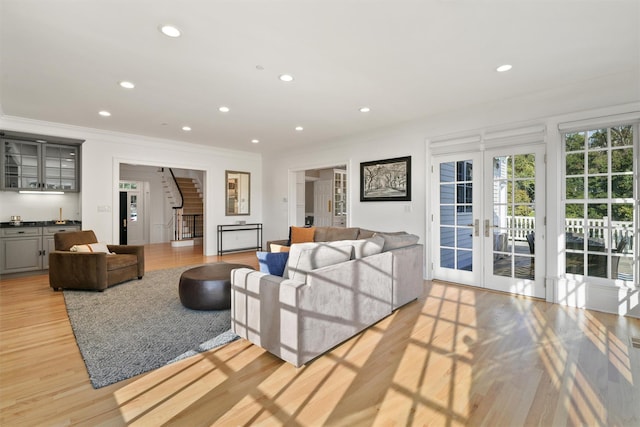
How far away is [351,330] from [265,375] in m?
0.88

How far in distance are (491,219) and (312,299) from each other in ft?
10.9

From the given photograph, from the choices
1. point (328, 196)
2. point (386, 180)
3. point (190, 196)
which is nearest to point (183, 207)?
point (190, 196)

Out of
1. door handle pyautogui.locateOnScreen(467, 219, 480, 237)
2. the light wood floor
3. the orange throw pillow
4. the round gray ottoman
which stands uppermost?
door handle pyautogui.locateOnScreen(467, 219, 480, 237)

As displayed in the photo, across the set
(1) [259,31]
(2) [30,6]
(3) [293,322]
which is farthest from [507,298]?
(2) [30,6]

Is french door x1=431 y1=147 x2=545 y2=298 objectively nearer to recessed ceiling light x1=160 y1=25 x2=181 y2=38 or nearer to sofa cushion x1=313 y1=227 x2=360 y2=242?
sofa cushion x1=313 y1=227 x2=360 y2=242

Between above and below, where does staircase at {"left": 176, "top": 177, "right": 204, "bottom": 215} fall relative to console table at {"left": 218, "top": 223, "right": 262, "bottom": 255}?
above

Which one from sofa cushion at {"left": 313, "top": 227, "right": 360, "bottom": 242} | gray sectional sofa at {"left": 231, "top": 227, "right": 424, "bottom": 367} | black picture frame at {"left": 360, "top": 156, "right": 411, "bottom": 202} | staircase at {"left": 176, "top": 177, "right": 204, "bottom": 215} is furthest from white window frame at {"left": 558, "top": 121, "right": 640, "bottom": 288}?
staircase at {"left": 176, "top": 177, "right": 204, "bottom": 215}

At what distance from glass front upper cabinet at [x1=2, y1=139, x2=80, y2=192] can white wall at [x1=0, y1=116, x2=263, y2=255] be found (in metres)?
0.20

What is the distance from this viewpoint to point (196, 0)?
2.17m

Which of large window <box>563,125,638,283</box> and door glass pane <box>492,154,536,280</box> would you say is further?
door glass pane <box>492,154,536,280</box>

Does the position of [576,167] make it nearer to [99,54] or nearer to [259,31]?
[259,31]

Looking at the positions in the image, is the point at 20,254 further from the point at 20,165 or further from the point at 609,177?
the point at 609,177

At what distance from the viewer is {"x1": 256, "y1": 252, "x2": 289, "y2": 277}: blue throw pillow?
2.69 meters

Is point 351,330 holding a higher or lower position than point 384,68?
lower
